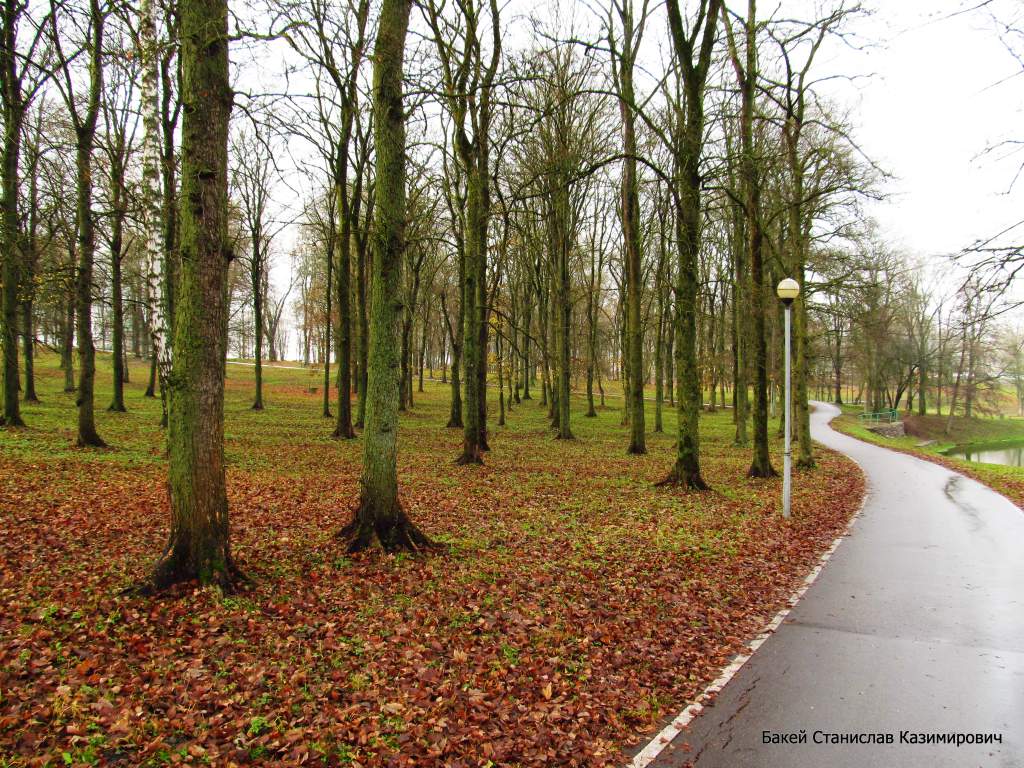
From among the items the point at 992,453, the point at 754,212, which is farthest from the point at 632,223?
the point at 992,453

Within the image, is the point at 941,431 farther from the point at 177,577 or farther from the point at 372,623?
the point at 177,577

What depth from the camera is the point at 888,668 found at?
16.1ft

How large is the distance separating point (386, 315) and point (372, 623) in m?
3.57

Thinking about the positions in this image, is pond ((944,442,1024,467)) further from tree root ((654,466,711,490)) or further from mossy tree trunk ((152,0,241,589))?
mossy tree trunk ((152,0,241,589))

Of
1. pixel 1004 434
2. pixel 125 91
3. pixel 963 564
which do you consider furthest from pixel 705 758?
pixel 1004 434

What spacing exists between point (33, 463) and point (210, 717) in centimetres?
997

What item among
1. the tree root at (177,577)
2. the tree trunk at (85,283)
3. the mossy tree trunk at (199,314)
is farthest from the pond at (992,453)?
the tree trunk at (85,283)

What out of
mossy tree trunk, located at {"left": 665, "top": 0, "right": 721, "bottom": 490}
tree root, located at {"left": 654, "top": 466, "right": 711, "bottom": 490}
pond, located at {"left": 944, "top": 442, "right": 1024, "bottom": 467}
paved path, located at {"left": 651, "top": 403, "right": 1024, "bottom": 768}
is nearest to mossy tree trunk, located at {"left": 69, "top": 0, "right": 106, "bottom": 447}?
mossy tree trunk, located at {"left": 665, "top": 0, "right": 721, "bottom": 490}

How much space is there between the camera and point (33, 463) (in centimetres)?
1079

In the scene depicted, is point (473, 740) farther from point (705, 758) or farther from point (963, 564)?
point (963, 564)

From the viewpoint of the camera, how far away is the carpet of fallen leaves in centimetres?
366

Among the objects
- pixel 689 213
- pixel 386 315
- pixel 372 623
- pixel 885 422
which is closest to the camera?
pixel 372 623

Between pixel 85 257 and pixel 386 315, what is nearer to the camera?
pixel 386 315

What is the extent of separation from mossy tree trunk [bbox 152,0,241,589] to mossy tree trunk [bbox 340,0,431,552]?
72.5 inches
